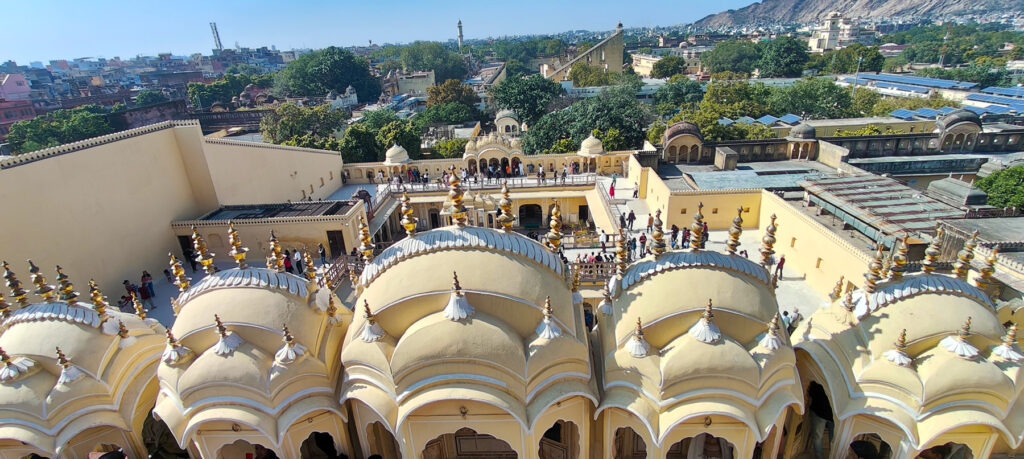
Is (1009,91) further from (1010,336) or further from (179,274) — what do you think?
(179,274)

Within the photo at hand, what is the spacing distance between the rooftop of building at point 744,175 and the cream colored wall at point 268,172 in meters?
18.7

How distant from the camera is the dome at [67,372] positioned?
750cm

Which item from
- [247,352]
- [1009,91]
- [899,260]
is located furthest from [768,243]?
Answer: [1009,91]

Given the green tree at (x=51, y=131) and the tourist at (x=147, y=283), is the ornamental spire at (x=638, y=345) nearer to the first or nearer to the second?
the tourist at (x=147, y=283)

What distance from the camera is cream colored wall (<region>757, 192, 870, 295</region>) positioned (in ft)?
47.1

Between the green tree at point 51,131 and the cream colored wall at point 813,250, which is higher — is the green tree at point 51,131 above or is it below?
above

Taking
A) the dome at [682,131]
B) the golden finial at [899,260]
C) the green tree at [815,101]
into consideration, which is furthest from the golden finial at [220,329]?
the green tree at [815,101]

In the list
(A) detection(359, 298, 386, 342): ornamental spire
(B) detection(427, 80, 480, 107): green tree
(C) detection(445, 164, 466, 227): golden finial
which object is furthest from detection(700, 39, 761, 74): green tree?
(A) detection(359, 298, 386, 342): ornamental spire

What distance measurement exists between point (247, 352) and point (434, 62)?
101 meters

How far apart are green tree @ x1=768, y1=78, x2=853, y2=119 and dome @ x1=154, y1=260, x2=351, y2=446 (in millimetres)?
48565

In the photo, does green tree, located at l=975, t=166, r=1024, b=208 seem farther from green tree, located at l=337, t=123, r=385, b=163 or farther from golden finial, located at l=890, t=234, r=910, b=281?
green tree, located at l=337, t=123, r=385, b=163

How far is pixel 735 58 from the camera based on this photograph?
84.2m

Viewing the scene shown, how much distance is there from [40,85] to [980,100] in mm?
158618

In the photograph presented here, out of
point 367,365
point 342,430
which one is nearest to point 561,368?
point 367,365
